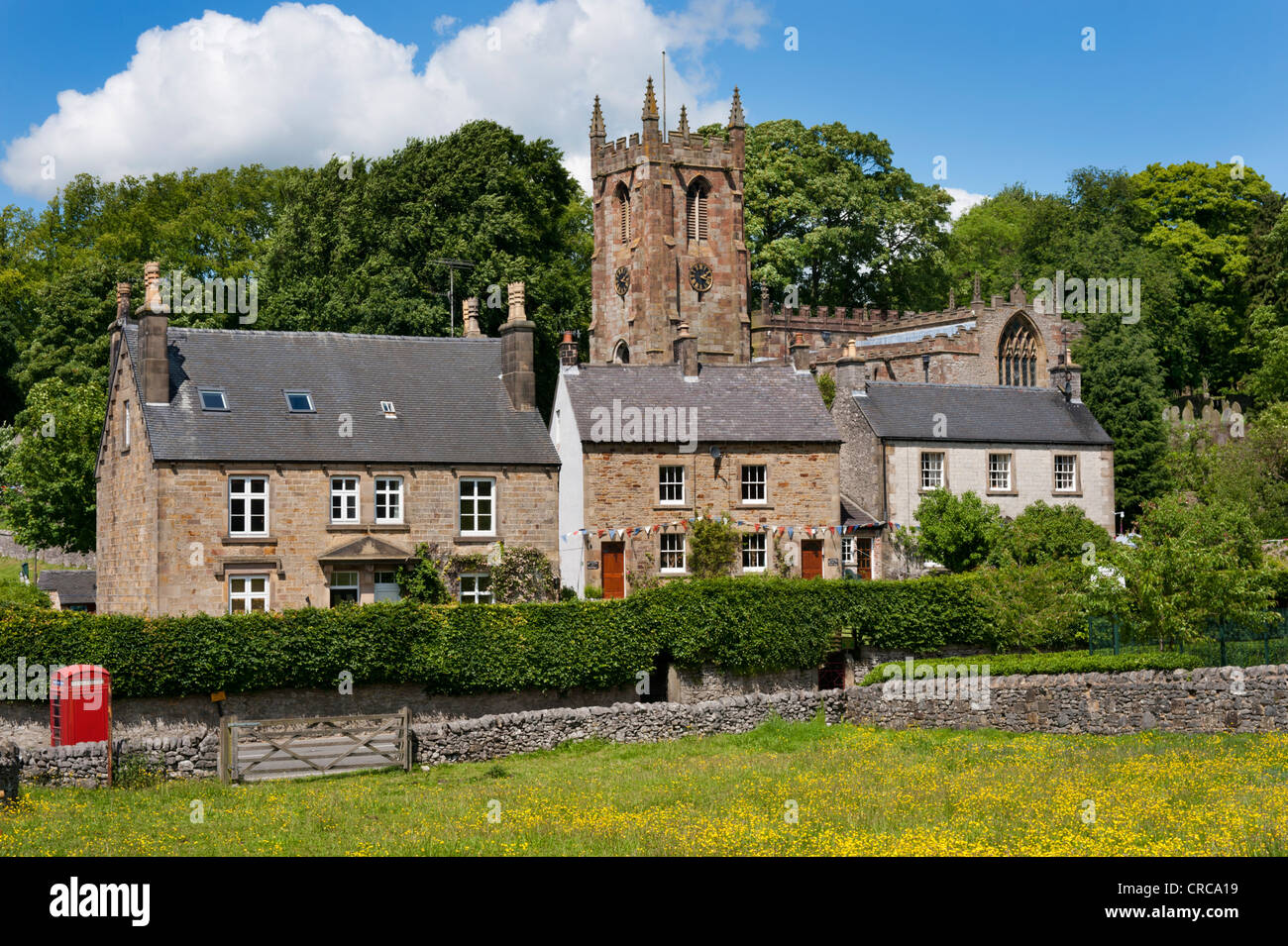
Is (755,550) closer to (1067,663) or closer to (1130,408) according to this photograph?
(1067,663)

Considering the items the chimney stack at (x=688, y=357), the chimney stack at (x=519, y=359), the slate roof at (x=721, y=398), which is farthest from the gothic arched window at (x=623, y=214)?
the chimney stack at (x=519, y=359)

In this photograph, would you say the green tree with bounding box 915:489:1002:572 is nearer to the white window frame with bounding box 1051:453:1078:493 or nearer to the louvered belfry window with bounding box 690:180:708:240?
the white window frame with bounding box 1051:453:1078:493

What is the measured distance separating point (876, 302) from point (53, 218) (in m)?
48.7

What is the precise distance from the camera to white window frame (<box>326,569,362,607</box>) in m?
35.6

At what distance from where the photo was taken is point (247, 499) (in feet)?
114

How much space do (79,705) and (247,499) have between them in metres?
9.19

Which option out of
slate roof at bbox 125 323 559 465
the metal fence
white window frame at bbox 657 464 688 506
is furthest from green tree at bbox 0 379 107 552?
the metal fence

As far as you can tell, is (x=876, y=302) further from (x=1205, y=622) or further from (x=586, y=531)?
(x=1205, y=622)

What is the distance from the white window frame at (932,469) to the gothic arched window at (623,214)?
26815 millimetres

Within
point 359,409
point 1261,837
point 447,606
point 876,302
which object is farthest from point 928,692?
point 876,302

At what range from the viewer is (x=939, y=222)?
8338cm

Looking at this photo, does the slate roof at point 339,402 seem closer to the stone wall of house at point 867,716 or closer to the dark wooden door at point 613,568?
the dark wooden door at point 613,568

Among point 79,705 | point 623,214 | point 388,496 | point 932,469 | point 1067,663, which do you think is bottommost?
point 79,705
